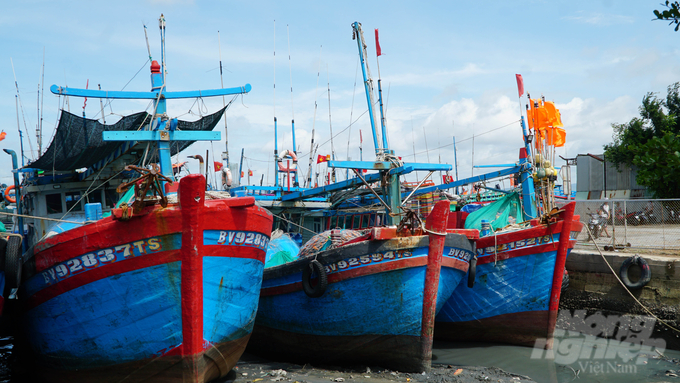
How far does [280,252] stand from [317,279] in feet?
8.77

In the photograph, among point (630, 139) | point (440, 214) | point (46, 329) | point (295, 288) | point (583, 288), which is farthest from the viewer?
point (630, 139)

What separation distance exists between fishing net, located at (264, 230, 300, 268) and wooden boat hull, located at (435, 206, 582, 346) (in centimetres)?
381

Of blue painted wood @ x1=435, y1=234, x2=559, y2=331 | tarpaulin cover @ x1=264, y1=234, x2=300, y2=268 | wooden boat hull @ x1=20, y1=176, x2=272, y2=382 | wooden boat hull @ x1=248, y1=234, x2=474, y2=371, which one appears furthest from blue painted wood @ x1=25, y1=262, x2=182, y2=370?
blue painted wood @ x1=435, y1=234, x2=559, y2=331

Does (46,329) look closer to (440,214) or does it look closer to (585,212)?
(440,214)

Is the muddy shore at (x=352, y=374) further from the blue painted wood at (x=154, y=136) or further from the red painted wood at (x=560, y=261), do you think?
A: the blue painted wood at (x=154, y=136)

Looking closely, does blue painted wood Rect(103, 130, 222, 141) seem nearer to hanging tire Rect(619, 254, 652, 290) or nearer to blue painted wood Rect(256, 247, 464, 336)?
blue painted wood Rect(256, 247, 464, 336)

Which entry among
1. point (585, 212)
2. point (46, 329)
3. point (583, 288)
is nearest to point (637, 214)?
point (585, 212)

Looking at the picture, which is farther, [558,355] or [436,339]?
[436,339]

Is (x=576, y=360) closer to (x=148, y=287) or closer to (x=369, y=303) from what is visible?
(x=369, y=303)

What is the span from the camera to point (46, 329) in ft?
24.4

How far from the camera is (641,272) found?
13.2 metres

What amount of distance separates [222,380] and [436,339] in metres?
5.91

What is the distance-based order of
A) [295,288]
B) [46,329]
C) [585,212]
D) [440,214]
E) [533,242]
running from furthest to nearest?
[585,212] → [533,242] → [295,288] → [440,214] → [46,329]

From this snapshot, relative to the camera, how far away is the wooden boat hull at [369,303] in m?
8.84
